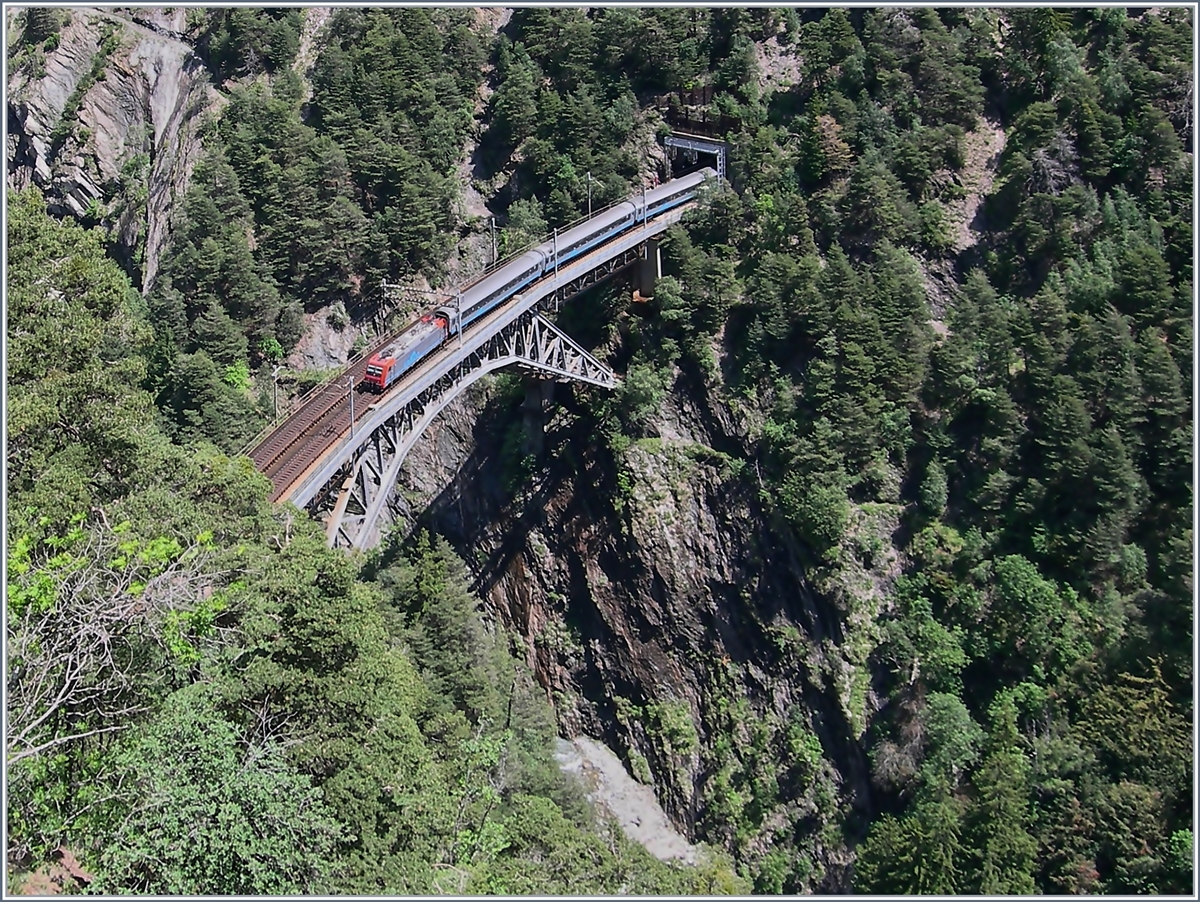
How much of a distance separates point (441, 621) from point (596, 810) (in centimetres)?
1279

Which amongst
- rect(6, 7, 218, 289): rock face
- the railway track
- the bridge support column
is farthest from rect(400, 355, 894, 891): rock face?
rect(6, 7, 218, 289): rock face

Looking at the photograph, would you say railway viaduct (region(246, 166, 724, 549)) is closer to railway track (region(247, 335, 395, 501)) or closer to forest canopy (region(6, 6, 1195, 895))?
railway track (region(247, 335, 395, 501))

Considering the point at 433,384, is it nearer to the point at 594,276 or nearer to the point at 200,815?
the point at 594,276

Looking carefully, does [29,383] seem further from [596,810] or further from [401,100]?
[401,100]

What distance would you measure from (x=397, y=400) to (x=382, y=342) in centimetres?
724

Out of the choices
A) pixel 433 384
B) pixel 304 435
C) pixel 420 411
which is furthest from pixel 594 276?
pixel 304 435

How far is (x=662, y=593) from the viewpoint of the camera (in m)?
A: 47.1

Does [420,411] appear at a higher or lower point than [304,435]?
higher

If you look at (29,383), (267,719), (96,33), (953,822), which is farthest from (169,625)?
(96,33)

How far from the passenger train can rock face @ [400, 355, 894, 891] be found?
7.81 m

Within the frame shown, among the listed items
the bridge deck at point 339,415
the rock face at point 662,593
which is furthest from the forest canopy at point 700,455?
the bridge deck at point 339,415

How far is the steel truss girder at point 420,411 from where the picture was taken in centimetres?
3600

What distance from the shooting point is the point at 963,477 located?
140ft

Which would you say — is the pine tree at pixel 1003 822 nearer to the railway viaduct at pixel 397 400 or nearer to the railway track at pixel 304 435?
the railway viaduct at pixel 397 400
